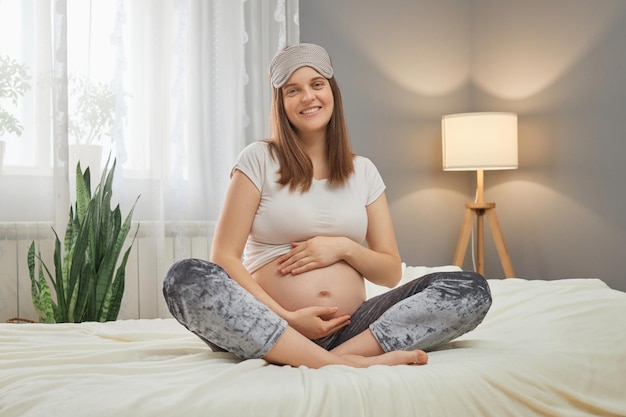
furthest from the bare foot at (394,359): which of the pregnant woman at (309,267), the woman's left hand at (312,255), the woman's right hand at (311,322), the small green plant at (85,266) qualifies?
the small green plant at (85,266)

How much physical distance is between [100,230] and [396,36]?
215cm

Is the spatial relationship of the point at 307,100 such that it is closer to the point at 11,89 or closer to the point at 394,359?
the point at 394,359

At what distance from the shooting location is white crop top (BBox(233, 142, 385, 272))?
181 cm

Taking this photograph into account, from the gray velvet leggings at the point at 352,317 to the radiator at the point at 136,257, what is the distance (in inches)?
61.6

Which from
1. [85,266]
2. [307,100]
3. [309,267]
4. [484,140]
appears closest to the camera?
[309,267]

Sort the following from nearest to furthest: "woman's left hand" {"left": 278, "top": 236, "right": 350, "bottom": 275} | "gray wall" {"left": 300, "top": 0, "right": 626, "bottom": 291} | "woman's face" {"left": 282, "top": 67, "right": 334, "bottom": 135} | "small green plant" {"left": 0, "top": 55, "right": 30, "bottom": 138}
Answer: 1. "woman's left hand" {"left": 278, "top": 236, "right": 350, "bottom": 275}
2. "woman's face" {"left": 282, "top": 67, "right": 334, "bottom": 135}
3. "small green plant" {"left": 0, "top": 55, "right": 30, "bottom": 138}
4. "gray wall" {"left": 300, "top": 0, "right": 626, "bottom": 291}

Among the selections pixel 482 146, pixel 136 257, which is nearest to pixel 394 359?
pixel 136 257

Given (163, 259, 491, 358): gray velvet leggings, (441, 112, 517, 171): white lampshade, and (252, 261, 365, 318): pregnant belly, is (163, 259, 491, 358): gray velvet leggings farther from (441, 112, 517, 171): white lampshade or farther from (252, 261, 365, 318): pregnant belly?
(441, 112, 517, 171): white lampshade

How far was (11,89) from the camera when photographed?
2928 millimetres

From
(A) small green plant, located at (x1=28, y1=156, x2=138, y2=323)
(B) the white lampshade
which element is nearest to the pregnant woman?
(A) small green plant, located at (x1=28, y1=156, x2=138, y2=323)

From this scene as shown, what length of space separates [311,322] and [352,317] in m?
0.19

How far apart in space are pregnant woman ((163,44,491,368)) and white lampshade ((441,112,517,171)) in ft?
6.42

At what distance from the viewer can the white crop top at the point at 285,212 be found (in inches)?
71.4

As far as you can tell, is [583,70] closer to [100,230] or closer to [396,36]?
[396,36]
